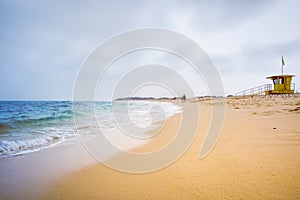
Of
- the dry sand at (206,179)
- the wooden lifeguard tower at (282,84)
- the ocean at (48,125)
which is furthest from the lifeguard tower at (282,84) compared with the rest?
the dry sand at (206,179)

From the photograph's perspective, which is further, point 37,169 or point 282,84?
point 282,84

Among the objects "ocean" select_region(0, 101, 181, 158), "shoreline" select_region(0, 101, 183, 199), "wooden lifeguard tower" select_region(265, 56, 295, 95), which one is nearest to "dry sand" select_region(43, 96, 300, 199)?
"shoreline" select_region(0, 101, 183, 199)

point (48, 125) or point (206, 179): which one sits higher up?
point (206, 179)

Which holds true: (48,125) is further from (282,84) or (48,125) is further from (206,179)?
(282,84)

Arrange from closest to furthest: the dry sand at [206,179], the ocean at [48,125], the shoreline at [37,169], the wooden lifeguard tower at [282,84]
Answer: the dry sand at [206,179] → the shoreline at [37,169] → the ocean at [48,125] → the wooden lifeguard tower at [282,84]

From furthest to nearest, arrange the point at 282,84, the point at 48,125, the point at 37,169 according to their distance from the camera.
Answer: the point at 282,84 < the point at 48,125 < the point at 37,169

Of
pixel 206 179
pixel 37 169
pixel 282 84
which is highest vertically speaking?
pixel 282 84

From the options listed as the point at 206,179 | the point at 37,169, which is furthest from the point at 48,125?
the point at 206,179

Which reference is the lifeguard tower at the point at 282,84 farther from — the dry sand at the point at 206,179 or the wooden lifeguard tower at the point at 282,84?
the dry sand at the point at 206,179

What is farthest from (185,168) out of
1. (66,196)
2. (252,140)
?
(252,140)

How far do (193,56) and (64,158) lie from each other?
7791 millimetres

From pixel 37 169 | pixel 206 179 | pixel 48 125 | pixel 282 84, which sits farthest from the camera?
pixel 282 84

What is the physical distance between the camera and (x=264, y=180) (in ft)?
6.26

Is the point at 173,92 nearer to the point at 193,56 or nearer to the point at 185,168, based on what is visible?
the point at 193,56
